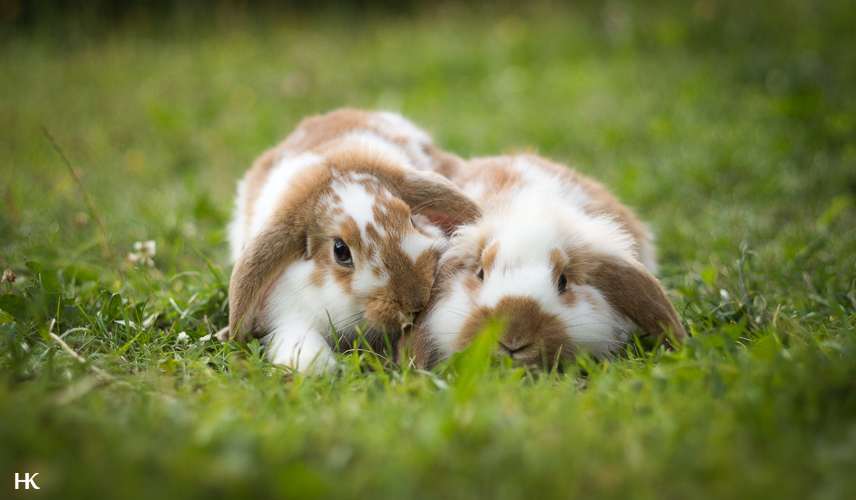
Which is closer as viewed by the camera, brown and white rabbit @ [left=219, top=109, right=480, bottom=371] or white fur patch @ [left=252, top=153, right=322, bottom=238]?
brown and white rabbit @ [left=219, top=109, right=480, bottom=371]

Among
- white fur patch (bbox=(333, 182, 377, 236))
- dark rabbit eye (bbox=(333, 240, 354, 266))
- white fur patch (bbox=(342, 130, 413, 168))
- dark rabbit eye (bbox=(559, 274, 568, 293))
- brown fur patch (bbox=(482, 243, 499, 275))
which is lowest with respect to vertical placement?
dark rabbit eye (bbox=(333, 240, 354, 266))

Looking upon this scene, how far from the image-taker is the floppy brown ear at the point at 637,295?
224 cm

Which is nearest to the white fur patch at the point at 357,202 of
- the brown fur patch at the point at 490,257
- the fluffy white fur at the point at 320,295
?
the fluffy white fur at the point at 320,295

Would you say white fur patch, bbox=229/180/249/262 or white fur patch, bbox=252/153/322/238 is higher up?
white fur patch, bbox=252/153/322/238

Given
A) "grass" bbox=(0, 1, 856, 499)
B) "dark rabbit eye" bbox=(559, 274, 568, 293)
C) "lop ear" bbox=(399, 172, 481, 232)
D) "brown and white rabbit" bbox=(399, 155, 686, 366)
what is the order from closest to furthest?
1. "grass" bbox=(0, 1, 856, 499)
2. "brown and white rabbit" bbox=(399, 155, 686, 366)
3. "dark rabbit eye" bbox=(559, 274, 568, 293)
4. "lop ear" bbox=(399, 172, 481, 232)

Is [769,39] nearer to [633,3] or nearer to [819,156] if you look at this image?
[633,3]

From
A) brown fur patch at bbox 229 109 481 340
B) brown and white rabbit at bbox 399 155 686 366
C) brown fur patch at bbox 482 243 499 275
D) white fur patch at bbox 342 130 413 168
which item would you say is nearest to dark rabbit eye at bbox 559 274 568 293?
brown and white rabbit at bbox 399 155 686 366

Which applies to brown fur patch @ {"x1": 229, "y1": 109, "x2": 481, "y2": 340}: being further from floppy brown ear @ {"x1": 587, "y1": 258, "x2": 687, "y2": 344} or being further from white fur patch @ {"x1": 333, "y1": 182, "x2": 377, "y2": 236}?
floppy brown ear @ {"x1": 587, "y1": 258, "x2": 687, "y2": 344}

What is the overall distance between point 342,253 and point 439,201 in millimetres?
509

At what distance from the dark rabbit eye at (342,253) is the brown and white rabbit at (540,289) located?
397 millimetres

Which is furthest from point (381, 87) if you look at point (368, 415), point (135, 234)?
point (368, 415)

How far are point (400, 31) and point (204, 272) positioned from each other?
6576 millimetres

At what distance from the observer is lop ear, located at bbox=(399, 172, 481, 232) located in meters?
2.72

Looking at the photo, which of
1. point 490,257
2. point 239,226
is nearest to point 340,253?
point 490,257
